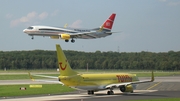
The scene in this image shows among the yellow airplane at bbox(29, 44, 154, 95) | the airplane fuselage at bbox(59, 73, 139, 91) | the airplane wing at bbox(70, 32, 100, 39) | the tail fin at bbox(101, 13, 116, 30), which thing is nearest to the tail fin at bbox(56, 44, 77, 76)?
the yellow airplane at bbox(29, 44, 154, 95)

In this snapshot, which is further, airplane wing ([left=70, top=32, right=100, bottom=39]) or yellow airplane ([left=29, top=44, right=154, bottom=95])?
airplane wing ([left=70, top=32, right=100, bottom=39])

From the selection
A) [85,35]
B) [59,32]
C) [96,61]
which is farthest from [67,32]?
[96,61]

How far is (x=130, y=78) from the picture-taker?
72750 millimetres

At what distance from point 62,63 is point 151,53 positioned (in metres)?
122

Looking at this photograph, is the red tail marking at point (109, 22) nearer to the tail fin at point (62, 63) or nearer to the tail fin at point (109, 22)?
the tail fin at point (109, 22)

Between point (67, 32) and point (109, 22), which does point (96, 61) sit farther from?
point (67, 32)

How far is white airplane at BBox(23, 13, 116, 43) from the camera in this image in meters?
91.0

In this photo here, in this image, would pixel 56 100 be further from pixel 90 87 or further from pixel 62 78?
pixel 90 87

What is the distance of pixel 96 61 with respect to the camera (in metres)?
154

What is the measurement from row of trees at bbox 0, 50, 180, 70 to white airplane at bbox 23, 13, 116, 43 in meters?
49.8

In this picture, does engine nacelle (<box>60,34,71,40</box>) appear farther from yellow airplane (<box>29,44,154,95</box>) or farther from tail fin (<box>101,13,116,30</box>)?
yellow airplane (<box>29,44,154,95</box>)

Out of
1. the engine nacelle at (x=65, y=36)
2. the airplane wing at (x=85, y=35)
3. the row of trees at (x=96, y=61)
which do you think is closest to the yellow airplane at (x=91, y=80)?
the engine nacelle at (x=65, y=36)

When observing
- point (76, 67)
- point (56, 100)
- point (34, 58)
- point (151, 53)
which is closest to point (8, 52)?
point (34, 58)

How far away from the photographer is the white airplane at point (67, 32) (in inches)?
3584
